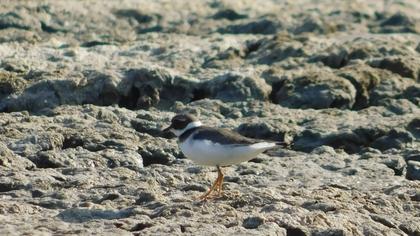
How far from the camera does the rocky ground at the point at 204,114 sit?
8125 millimetres

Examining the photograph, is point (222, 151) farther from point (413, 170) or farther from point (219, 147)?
point (413, 170)

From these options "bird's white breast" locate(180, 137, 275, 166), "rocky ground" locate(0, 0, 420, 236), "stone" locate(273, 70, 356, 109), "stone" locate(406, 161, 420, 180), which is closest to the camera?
"rocky ground" locate(0, 0, 420, 236)

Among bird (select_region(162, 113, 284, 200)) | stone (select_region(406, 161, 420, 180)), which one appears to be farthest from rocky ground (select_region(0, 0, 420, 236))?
bird (select_region(162, 113, 284, 200))

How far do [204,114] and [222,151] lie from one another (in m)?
2.52

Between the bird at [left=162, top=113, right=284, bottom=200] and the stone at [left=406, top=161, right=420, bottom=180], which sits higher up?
the bird at [left=162, top=113, right=284, bottom=200]

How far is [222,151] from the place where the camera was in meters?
8.77

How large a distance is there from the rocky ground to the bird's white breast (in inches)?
11.8

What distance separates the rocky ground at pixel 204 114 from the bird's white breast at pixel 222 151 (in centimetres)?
30

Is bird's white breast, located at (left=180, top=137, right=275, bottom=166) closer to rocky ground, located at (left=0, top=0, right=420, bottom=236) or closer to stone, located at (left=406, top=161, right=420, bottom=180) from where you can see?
rocky ground, located at (left=0, top=0, right=420, bottom=236)

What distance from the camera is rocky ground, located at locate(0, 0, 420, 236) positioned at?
8.12 metres

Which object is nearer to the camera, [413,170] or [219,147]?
[219,147]

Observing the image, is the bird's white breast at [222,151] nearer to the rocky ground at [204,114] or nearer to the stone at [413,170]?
the rocky ground at [204,114]

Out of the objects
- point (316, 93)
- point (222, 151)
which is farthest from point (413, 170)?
point (222, 151)

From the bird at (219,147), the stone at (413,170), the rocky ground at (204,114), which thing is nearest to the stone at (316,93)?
the rocky ground at (204,114)
